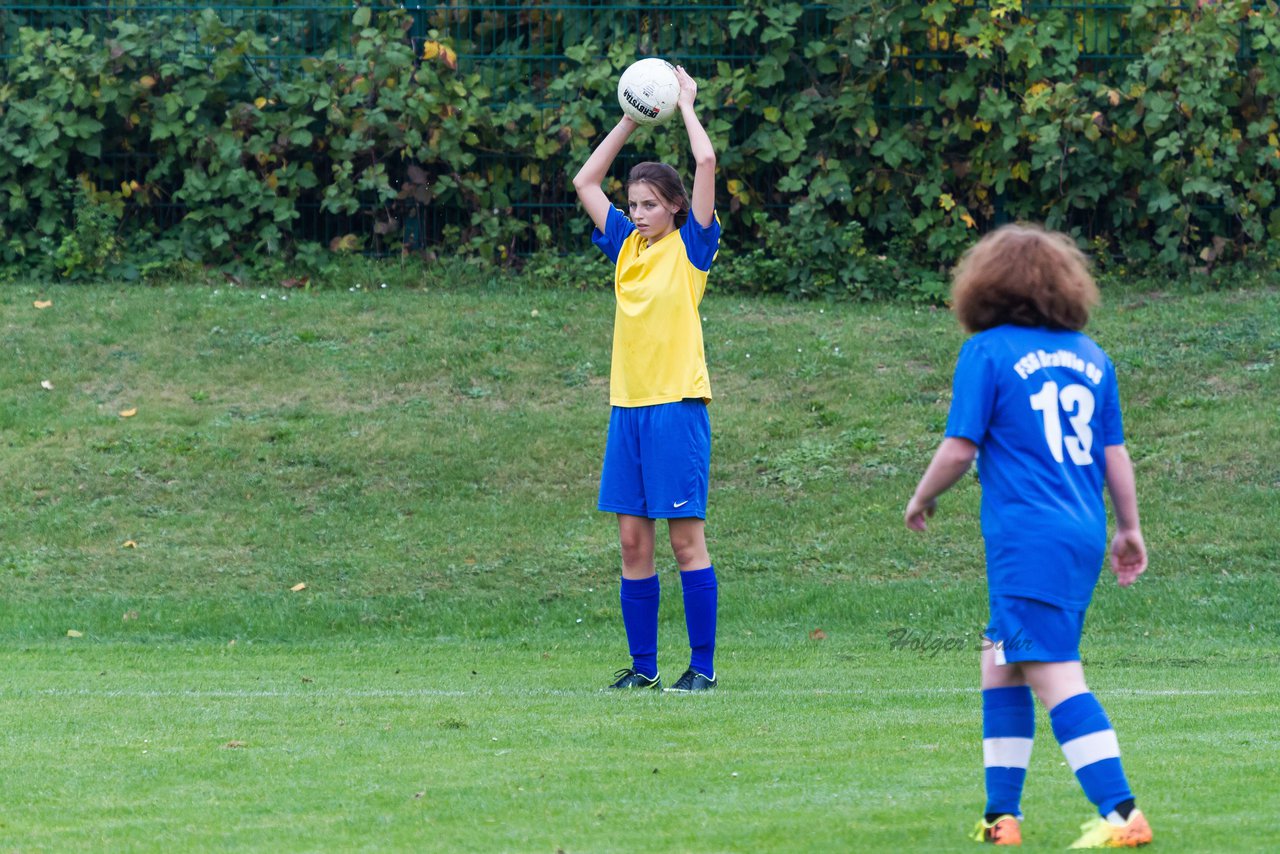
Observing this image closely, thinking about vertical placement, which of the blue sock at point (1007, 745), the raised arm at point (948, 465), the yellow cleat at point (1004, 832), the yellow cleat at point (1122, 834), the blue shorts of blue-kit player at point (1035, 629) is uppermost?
the raised arm at point (948, 465)

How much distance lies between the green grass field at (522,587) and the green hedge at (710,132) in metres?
0.83

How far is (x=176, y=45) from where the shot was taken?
15398 mm

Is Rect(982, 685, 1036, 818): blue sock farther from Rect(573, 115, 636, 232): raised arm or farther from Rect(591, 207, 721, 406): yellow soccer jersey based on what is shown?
Rect(573, 115, 636, 232): raised arm

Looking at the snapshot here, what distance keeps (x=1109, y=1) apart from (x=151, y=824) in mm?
12605

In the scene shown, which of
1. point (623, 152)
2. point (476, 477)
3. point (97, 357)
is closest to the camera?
point (476, 477)

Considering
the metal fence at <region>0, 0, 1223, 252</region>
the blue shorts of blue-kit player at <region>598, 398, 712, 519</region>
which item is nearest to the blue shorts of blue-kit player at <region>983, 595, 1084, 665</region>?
the blue shorts of blue-kit player at <region>598, 398, 712, 519</region>

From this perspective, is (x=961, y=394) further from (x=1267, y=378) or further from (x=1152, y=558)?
(x=1267, y=378)

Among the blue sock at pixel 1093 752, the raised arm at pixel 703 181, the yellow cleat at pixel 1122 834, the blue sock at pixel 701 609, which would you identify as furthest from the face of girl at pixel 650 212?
the yellow cleat at pixel 1122 834

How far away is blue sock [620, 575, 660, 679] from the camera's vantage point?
7.18m

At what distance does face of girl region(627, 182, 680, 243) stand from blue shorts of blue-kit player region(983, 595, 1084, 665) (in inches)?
123

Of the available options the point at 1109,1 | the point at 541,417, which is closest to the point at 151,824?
the point at 541,417

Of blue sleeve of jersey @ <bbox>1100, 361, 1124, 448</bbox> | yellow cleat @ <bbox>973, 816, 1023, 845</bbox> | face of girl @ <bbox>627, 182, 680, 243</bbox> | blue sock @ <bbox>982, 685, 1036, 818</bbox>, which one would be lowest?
yellow cleat @ <bbox>973, 816, 1023, 845</bbox>

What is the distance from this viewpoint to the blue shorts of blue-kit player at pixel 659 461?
689cm

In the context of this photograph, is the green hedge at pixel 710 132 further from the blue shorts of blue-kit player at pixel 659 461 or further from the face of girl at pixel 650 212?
the blue shorts of blue-kit player at pixel 659 461
